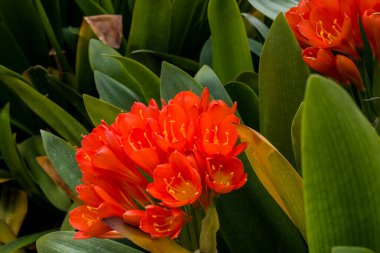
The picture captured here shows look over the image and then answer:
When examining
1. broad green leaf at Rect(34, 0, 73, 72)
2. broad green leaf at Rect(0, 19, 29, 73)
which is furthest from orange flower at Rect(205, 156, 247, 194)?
broad green leaf at Rect(0, 19, 29, 73)

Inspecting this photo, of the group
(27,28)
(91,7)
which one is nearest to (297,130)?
(91,7)

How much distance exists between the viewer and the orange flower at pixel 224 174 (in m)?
0.59

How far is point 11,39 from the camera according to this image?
151 cm

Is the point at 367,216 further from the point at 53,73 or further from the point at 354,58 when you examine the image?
the point at 53,73

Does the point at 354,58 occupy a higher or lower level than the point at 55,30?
higher

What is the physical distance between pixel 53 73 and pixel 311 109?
112 cm

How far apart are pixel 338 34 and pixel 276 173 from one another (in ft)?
0.70

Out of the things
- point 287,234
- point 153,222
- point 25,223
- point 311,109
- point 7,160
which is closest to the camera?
point 311,109

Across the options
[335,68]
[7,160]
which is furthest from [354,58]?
[7,160]

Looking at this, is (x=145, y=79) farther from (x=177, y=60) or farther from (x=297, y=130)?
(x=297, y=130)

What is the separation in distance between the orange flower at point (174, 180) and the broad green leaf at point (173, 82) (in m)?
0.29

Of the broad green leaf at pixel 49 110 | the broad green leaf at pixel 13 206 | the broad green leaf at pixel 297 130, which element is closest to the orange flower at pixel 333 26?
the broad green leaf at pixel 297 130

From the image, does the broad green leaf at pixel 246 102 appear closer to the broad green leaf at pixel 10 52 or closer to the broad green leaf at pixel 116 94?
the broad green leaf at pixel 116 94

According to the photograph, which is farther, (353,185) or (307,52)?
(307,52)
